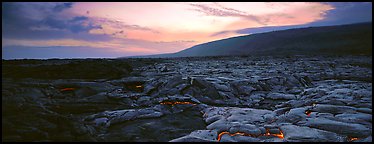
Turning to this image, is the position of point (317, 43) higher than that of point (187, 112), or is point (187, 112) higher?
point (317, 43)

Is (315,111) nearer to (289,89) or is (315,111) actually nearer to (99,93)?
(289,89)

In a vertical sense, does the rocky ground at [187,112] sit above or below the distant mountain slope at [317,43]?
below

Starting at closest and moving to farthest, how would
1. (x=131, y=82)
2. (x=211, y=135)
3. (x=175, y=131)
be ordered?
(x=211, y=135)
(x=175, y=131)
(x=131, y=82)

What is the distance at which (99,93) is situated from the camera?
278 inches

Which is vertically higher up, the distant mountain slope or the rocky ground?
the distant mountain slope

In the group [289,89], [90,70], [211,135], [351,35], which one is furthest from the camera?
[351,35]

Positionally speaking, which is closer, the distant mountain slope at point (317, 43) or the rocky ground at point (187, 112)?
the rocky ground at point (187, 112)

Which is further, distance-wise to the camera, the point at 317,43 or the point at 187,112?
the point at 317,43

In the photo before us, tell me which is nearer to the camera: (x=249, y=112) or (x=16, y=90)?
(x=249, y=112)

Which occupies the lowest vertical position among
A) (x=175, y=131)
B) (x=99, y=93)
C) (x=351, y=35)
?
(x=175, y=131)

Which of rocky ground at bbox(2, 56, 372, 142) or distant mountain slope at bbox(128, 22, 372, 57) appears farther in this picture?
distant mountain slope at bbox(128, 22, 372, 57)

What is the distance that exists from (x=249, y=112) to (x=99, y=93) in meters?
4.22

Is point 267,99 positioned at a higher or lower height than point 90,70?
lower

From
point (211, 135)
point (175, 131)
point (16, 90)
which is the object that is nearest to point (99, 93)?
point (16, 90)
